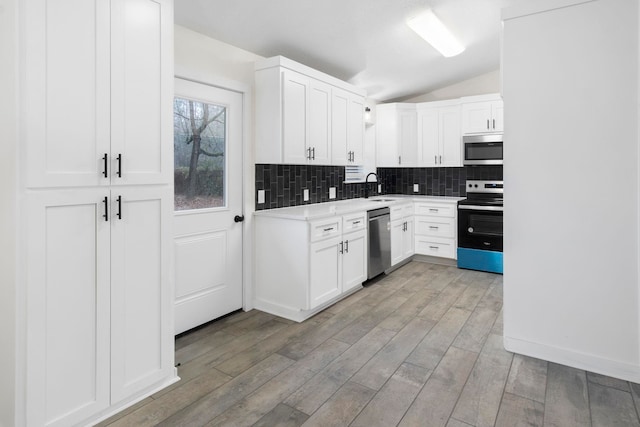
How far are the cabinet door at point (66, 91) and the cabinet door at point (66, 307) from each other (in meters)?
0.12

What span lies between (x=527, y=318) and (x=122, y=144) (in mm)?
2697

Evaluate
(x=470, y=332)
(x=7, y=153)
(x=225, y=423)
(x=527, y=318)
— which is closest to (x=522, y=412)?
(x=527, y=318)

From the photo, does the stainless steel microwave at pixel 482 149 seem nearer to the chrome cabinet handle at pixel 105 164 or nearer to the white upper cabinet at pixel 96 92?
the white upper cabinet at pixel 96 92

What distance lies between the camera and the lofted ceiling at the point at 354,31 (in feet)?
9.32

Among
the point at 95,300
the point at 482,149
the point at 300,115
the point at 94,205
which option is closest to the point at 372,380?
the point at 95,300

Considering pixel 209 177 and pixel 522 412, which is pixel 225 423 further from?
pixel 209 177

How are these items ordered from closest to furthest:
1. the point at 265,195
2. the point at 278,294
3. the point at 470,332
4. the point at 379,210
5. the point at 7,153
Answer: the point at 7,153 < the point at 470,332 < the point at 278,294 < the point at 265,195 < the point at 379,210

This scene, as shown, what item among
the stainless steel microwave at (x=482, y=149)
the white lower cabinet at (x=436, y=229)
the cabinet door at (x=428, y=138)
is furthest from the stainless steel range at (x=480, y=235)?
the cabinet door at (x=428, y=138)

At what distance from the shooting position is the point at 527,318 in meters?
2.63

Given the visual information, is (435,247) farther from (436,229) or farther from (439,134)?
(439,134)

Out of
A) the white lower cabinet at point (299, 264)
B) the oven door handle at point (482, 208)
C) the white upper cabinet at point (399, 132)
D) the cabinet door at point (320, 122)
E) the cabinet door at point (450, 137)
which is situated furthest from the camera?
the white upper cabinet at point (399, 132)

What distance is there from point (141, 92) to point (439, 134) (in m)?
4.26

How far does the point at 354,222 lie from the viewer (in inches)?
151

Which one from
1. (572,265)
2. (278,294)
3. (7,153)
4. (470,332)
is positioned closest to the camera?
(7,153)
